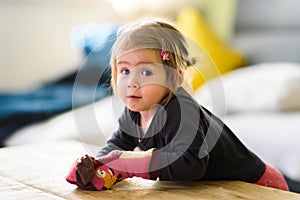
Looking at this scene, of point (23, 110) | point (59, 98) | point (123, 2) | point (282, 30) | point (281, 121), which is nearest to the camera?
point (281, 121)

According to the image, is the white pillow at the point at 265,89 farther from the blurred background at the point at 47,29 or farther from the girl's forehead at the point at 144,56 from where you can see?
the girl's forehead at the point at 144,56

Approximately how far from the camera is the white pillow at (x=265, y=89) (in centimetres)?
198

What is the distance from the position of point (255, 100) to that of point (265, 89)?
5 cm

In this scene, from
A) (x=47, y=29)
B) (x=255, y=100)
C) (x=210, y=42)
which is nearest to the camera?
(x=255, y=100)

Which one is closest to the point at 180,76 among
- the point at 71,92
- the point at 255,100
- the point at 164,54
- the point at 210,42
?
the point at 164,54

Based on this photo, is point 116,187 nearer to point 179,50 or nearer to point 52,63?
point 179,50

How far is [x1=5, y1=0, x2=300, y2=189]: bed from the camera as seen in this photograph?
1.08 m

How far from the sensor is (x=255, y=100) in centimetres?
204

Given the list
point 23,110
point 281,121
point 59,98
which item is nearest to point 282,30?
point 281,121

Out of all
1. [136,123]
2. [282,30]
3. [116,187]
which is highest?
[282,30]

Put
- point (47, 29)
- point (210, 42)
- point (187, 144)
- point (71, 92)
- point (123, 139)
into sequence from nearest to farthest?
1. point (187, 144)
2. point (123, 139)
3. point (71, 92)
4. point (210, 42)
5. point (47, 29)

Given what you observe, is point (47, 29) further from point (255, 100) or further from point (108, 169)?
point (108, 169)

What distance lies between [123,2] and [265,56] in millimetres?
849

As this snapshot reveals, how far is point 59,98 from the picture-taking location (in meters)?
2.29
